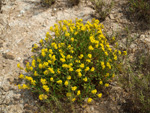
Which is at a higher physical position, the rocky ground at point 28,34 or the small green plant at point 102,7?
the small green plant at point 102,7

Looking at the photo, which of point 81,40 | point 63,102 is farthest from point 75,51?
point 63,102

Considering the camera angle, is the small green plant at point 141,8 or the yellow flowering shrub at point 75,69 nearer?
the yellow flowering shrub at point 75,69

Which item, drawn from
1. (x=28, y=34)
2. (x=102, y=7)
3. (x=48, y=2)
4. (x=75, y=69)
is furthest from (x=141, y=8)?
(x=28, y=34)

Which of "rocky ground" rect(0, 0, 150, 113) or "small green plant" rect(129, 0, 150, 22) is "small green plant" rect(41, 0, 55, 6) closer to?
"rocky ground" rect(0, 0, 150, 113)

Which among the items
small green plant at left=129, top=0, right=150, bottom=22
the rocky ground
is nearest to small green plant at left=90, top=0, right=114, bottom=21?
the rocky ground

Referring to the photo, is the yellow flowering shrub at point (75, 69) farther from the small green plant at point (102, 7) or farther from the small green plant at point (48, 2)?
the small green plant at point (48, 2)

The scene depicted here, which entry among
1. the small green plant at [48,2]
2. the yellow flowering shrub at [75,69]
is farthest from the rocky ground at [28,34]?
the yellow flowering shrub at [75,69]

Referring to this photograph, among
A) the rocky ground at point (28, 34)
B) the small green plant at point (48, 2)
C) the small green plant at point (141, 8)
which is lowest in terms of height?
the rocky ground at point (28, 34)
